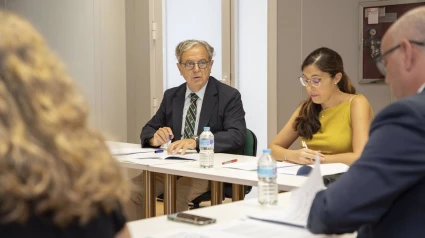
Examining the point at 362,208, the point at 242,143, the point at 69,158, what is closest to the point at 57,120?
the point at 69,158

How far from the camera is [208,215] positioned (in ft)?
7.39

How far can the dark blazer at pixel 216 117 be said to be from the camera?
4.16 metres

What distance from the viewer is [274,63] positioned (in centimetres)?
561

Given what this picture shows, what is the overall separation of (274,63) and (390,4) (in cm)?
119

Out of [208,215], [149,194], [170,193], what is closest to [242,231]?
[208,215]

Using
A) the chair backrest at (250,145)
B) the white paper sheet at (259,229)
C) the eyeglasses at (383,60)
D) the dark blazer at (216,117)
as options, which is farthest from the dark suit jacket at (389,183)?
the chair backrest at (250,145)

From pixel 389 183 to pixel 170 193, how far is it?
2.25 metres

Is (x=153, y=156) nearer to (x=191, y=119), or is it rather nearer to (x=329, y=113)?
(x=191, y=119)

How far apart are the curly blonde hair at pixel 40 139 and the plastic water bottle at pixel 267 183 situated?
1.46 metres

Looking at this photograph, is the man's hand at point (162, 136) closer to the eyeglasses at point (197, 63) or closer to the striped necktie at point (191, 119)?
the striped necktie at point (191, 119)

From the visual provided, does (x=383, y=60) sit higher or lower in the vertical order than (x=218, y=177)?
higher

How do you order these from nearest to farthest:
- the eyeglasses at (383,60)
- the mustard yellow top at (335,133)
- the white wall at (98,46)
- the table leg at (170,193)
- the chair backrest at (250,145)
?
1. the eyeglasses at (383,60)
2. the table leg at (170,193)
3. the mustard yellow top at (335,133)
4. the chair backrest at (250,145)
5. the white wall at (98,46)

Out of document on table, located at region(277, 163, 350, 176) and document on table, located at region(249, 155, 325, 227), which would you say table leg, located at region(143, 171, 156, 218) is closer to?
document on table, located at region(277, 163, 350, 176)

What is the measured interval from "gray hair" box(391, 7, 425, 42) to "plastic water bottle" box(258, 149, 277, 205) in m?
0.94
